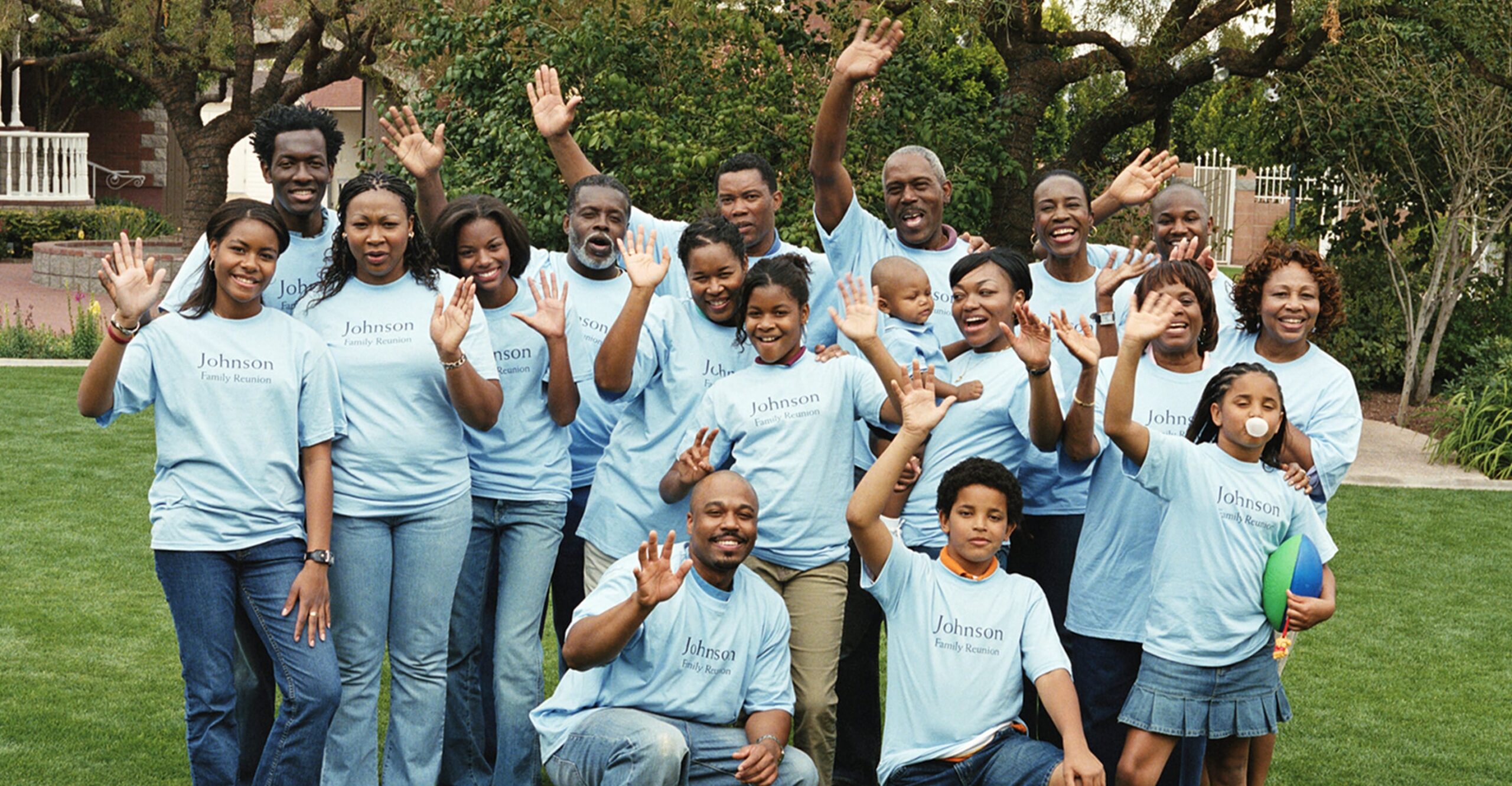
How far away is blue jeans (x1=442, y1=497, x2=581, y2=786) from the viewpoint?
4.45 meters

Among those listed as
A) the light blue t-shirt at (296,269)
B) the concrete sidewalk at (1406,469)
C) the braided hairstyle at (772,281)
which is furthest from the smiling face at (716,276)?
the concrete sidewalk at (1406,469)

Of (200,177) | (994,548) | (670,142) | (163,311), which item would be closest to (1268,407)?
(994,548)

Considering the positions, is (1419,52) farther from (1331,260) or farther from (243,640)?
(243,640)

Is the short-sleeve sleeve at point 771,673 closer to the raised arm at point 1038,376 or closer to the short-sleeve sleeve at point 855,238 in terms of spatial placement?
the raised arm at point 1038,376

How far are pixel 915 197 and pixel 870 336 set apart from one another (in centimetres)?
94

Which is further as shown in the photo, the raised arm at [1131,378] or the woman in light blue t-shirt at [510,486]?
the woman in light blue t-shirt at [510,486]

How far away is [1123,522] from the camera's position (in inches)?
171

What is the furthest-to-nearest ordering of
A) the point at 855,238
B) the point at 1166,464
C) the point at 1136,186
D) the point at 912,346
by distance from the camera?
the point at 1136,186 → the point at 855,238 → the point at 912,346 → the point at 1166,464

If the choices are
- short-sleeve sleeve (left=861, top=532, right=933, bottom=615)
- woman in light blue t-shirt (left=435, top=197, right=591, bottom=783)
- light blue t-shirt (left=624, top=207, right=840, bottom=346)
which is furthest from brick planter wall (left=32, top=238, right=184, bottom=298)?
short-sleeve sleeve (left=861, top=532, right=933, bottom=615)

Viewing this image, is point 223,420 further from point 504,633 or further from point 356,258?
point 504,633

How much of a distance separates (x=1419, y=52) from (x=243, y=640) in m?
11.1

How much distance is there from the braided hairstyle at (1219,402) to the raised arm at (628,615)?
145 centimetres

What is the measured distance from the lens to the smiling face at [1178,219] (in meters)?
5.16

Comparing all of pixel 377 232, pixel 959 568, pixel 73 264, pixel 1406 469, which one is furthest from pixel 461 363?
pixel 73 264
